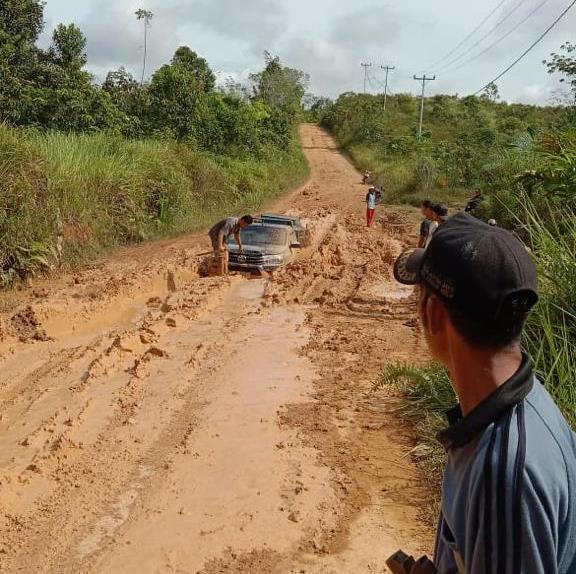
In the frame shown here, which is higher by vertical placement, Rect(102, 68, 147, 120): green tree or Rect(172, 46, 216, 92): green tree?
Rect(172, 46, 216, 92): green tree

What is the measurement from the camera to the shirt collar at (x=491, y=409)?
1.42 m

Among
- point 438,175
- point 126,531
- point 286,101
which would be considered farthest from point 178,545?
point 286,101

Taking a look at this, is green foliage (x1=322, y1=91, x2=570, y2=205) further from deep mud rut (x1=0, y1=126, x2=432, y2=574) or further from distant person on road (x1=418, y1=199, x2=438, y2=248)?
deep mud rut (x1=0, y1=126, x2=432, y2=574)

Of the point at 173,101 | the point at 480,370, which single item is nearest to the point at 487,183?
the point at 173,101

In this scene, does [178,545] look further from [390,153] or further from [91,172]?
[390,153]

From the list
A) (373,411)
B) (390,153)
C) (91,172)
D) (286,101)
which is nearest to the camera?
(373,411)

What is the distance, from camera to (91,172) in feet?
50.5

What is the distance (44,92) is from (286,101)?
34449 mm

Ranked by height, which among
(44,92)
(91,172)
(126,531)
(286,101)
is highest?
(286,101)

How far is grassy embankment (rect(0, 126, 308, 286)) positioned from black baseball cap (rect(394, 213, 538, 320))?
36.5 feet

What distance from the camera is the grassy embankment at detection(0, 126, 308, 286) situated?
39.0ft

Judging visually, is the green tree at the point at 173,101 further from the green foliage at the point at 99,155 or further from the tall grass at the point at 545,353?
the tall grass at the point at 545,353

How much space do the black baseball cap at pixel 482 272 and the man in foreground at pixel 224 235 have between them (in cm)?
1093

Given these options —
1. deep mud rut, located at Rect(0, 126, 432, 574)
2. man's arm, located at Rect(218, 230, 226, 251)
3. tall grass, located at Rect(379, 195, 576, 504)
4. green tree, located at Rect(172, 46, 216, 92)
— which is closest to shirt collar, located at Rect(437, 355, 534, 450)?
deep mud rut, located at Rect(0, 126, 432, 574)
